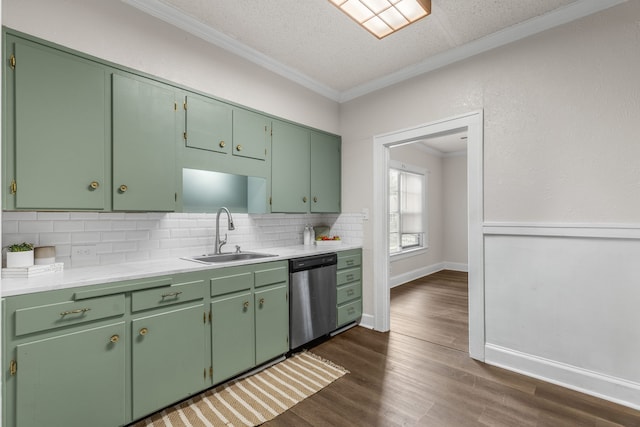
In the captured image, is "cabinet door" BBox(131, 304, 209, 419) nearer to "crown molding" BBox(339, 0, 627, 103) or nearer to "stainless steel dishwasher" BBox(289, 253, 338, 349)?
"stainless steel dishwasher" BBox(289, 253, 338, 349)

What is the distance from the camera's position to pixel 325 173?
386cm

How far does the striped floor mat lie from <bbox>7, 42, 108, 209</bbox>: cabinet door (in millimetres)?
1504

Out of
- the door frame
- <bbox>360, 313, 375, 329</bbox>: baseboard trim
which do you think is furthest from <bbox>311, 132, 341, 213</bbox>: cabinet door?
<bbox>360, 313, 375, 329</bbox>: baseboard trim

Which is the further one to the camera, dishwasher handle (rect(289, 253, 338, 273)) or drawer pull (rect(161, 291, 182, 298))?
dishwasher handle (rect(289, 253, 338, 273))

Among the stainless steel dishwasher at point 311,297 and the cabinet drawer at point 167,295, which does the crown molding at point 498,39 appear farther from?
the cabinet drawer at point 167,295

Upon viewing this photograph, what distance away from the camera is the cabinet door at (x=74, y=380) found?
1.72 metres

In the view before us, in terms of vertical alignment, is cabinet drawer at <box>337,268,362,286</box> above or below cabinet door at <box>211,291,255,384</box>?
above

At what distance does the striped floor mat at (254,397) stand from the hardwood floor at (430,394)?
0.34 ft

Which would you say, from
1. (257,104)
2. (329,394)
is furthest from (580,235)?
(257,104)

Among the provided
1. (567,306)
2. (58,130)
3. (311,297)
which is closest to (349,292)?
(311,297)

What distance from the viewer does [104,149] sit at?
2.18 m

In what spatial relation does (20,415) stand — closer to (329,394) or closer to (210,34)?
(329,394)

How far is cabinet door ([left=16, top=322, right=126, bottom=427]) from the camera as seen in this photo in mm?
1718

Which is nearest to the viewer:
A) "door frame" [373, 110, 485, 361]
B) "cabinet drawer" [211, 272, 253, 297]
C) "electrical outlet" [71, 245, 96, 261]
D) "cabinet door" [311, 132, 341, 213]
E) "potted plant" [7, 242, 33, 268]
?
"potted plant" [7, 242, 33, 268]
